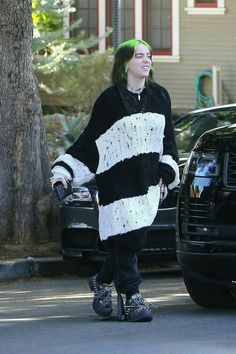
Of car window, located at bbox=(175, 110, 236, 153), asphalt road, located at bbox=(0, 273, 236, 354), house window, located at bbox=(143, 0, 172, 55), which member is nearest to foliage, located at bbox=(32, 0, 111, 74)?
house window, located at bbox=(143, 0, 172, 55)

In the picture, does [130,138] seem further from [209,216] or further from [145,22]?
[145,22]

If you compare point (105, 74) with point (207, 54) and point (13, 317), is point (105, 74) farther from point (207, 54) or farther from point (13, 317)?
point (13, 317)

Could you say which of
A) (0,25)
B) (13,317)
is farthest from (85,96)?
(13,317)

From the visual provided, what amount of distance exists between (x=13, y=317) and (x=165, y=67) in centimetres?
1488

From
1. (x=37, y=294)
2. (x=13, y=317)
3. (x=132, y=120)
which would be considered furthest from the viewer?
(x=37, y=294)

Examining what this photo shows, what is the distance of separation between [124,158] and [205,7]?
15416 mm

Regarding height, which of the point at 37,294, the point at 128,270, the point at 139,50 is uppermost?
the point at 139,50

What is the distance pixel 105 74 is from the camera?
20.5 meters

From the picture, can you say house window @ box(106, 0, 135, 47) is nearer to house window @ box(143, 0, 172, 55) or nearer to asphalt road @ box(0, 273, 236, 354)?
house window @ box(143, 0, 172, 55)

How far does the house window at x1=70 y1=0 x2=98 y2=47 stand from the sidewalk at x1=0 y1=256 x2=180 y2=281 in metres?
11.9

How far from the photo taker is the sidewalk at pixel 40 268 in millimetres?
10867

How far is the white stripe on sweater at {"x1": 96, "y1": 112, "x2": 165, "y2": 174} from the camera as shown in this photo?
7285 millimetres

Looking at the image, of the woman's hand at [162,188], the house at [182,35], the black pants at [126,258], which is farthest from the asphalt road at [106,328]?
the house at [182,35]

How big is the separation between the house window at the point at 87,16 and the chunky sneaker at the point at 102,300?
1540 centimetres
